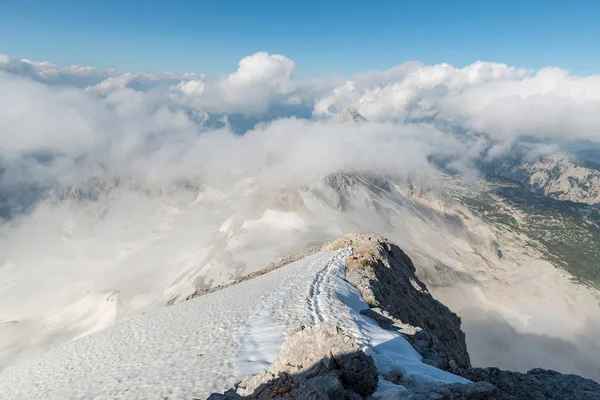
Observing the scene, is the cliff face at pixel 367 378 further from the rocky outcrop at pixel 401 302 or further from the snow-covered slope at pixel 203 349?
the snow-covered slope at pixel 203 349

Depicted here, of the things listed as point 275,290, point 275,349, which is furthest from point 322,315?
point 275,290

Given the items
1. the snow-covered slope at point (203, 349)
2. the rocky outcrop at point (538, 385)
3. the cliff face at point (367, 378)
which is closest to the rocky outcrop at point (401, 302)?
the cliff face at point (367, 378)

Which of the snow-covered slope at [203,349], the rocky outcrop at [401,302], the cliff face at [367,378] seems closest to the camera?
the cliff face at [367,378]

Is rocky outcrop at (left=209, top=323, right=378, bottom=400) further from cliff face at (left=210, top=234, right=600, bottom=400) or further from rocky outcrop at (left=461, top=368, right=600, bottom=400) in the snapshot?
rocky outcrop at (left=461, top=368, right=600, bottom=400)

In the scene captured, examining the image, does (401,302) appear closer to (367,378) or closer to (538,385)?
(538,385)

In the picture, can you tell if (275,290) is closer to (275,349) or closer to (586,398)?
(275,349)

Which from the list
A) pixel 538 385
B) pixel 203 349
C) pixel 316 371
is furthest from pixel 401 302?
pixel 316 371

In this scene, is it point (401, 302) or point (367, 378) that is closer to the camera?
point (367, 378)
